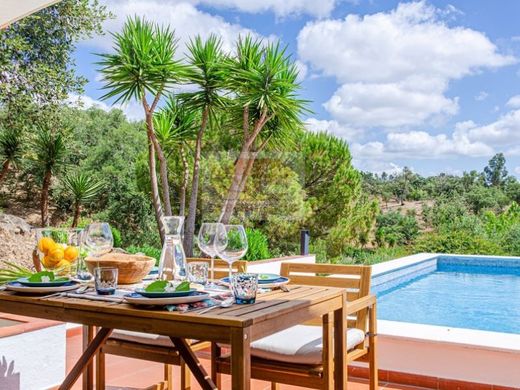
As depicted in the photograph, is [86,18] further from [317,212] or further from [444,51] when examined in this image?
[444,51]

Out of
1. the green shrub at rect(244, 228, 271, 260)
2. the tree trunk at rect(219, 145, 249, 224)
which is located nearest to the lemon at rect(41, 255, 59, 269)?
the green shrub at rect(244, 228, 271, 260)

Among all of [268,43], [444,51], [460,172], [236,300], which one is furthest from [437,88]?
[236,300]

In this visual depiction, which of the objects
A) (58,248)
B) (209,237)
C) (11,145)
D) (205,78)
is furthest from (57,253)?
(205,78)

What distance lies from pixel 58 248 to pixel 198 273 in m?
0.58

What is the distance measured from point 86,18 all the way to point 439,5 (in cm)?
1119

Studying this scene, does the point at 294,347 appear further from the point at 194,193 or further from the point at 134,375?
the point at 194,193

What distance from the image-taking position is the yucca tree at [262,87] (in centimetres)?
784

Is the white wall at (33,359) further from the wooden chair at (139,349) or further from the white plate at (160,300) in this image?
the white plate at (160,300)

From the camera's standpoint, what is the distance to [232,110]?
8.43m

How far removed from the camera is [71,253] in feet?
7.02

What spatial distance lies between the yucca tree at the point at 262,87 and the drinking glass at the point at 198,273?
598cm

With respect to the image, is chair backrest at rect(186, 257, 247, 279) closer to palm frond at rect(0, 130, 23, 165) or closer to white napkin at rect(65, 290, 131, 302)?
white napkin at rect(65, 290, 131, 302)

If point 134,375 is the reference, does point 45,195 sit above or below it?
above

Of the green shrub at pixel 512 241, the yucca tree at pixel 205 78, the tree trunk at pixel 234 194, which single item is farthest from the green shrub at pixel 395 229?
the yucca tree at pixel 205 78
